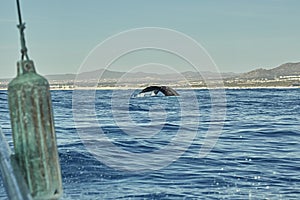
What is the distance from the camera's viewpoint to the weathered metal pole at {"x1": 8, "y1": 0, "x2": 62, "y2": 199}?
2.98 metres

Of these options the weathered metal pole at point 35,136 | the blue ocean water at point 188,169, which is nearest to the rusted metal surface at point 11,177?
the weathered metal pole at point 35,136

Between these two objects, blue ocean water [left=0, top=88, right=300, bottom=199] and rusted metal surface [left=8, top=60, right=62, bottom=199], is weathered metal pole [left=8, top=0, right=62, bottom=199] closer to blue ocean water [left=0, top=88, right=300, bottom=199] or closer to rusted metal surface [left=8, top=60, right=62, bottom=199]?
rusted metal surface [left=8, top=60, right=62, bottom=199]

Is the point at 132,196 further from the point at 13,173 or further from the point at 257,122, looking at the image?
the point at 257,122

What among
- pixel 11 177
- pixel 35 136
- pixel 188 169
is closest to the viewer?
pixel 11 177

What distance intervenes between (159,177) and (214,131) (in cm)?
1303

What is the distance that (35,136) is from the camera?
2.97 m

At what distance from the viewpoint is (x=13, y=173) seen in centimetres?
289

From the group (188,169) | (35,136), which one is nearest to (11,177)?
(35,136)

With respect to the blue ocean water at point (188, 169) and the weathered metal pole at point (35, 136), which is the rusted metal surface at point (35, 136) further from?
the blue ocean water at point (188, 169)

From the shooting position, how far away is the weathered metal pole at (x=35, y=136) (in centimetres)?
298

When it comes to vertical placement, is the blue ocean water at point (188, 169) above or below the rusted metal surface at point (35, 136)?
below

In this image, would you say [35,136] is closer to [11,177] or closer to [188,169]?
[11,177]

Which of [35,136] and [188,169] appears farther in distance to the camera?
[188,169]

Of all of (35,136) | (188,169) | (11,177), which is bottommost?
(188,169)
